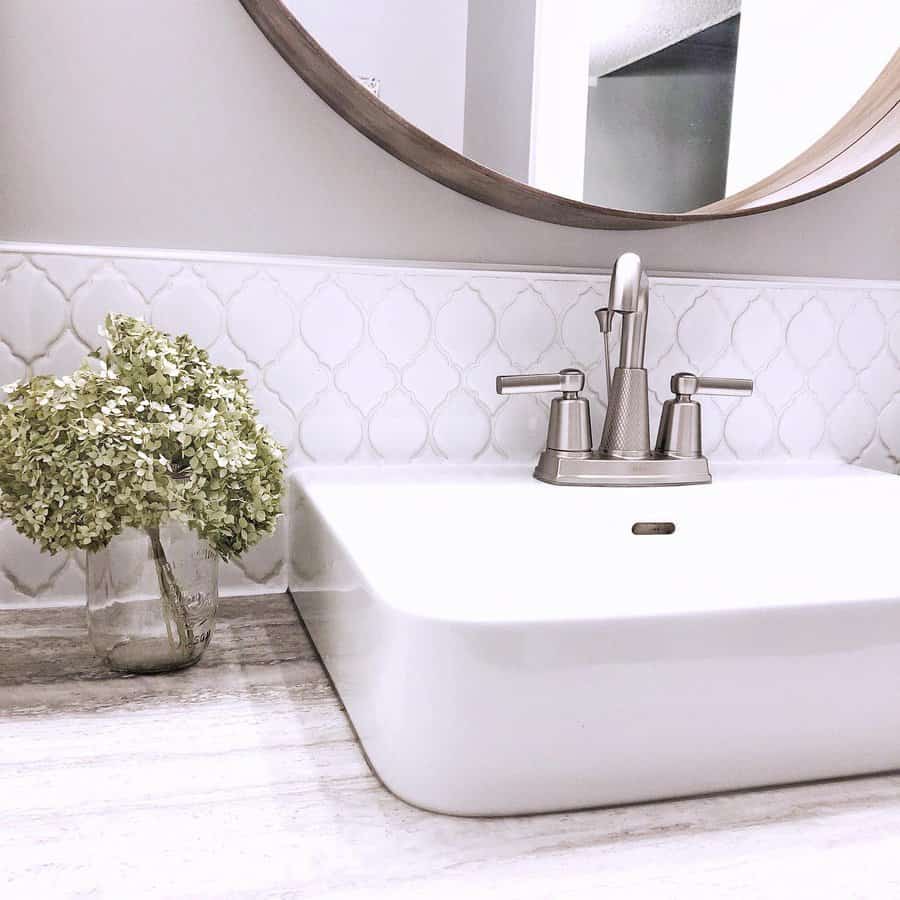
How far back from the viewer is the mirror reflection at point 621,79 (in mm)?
942

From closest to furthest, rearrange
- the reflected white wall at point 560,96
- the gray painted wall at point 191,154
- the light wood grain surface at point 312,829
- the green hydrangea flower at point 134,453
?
the light wood grain surface at point 312,829, the green hydrangea flower at point 134,453, the gray painted wall at point 191,154, the reflected white wall at point 560,96

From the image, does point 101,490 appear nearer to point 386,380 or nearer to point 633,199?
point 386,380

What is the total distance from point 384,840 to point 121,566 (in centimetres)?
34

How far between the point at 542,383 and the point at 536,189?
0.21 meters

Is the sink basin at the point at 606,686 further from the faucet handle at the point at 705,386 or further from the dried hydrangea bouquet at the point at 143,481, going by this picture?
the faucet handle at the point at 705,386

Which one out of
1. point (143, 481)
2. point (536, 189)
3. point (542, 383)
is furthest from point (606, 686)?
point (536, 189)

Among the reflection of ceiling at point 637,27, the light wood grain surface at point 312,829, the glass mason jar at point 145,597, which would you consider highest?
the reflection of ceiling at point 637,27

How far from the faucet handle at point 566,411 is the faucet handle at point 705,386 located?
0.10m

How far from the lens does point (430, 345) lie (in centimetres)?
103

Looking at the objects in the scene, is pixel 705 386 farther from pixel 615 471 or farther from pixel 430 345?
pixel 430 345

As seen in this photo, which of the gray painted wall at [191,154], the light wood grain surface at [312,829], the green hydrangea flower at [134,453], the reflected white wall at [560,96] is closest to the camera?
the light wood grain surface at [312,829]

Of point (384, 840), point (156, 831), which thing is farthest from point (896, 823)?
point (156, 831)

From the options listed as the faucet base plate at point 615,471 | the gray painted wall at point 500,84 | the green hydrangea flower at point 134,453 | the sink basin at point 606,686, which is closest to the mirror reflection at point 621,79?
the gray painted wall at point 500,84

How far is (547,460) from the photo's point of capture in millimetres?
999
